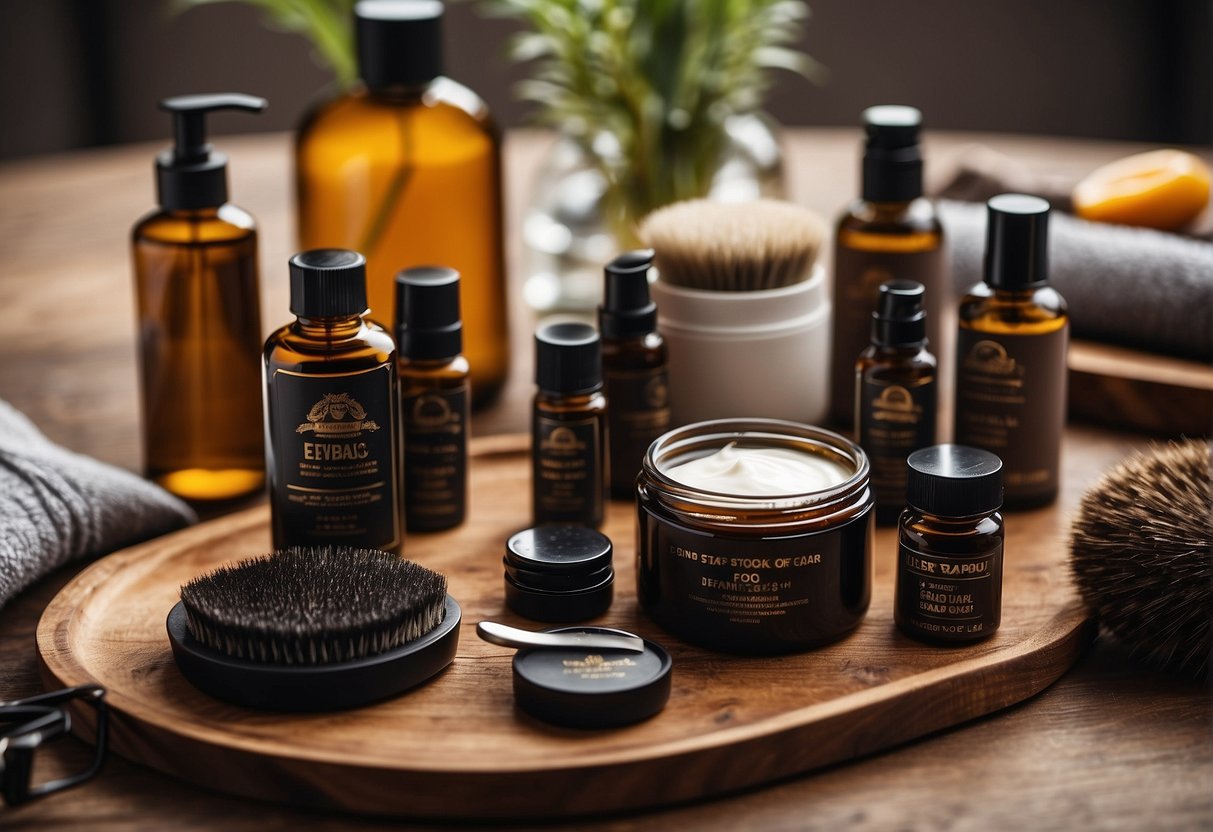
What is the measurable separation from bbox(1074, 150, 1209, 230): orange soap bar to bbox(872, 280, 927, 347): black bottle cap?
20.1 inches

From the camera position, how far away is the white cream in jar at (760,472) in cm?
93

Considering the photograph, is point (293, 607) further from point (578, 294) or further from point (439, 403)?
point (578, 294)

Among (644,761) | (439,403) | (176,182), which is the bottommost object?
(644,761)

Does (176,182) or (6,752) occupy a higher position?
(176,182)

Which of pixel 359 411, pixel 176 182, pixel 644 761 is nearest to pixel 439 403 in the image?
pixel 359 411

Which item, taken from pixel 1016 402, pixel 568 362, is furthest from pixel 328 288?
pixel 1016 402

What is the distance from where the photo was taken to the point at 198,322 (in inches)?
44.7

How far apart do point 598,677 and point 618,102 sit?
736mm

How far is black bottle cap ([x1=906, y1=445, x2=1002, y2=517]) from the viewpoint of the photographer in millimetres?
895

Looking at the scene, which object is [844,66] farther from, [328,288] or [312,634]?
[312,634]

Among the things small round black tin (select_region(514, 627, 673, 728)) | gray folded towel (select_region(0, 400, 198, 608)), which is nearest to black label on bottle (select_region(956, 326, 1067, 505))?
small round black tin (select_region(514, 627, 673, 728))

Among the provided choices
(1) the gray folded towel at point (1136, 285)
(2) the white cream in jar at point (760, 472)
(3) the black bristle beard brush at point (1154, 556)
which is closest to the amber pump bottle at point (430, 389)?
(2) the white cream in jar at point (760, 472)

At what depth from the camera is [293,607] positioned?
848 millimetres

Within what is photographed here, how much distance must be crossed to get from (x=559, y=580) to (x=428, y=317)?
24 cm
